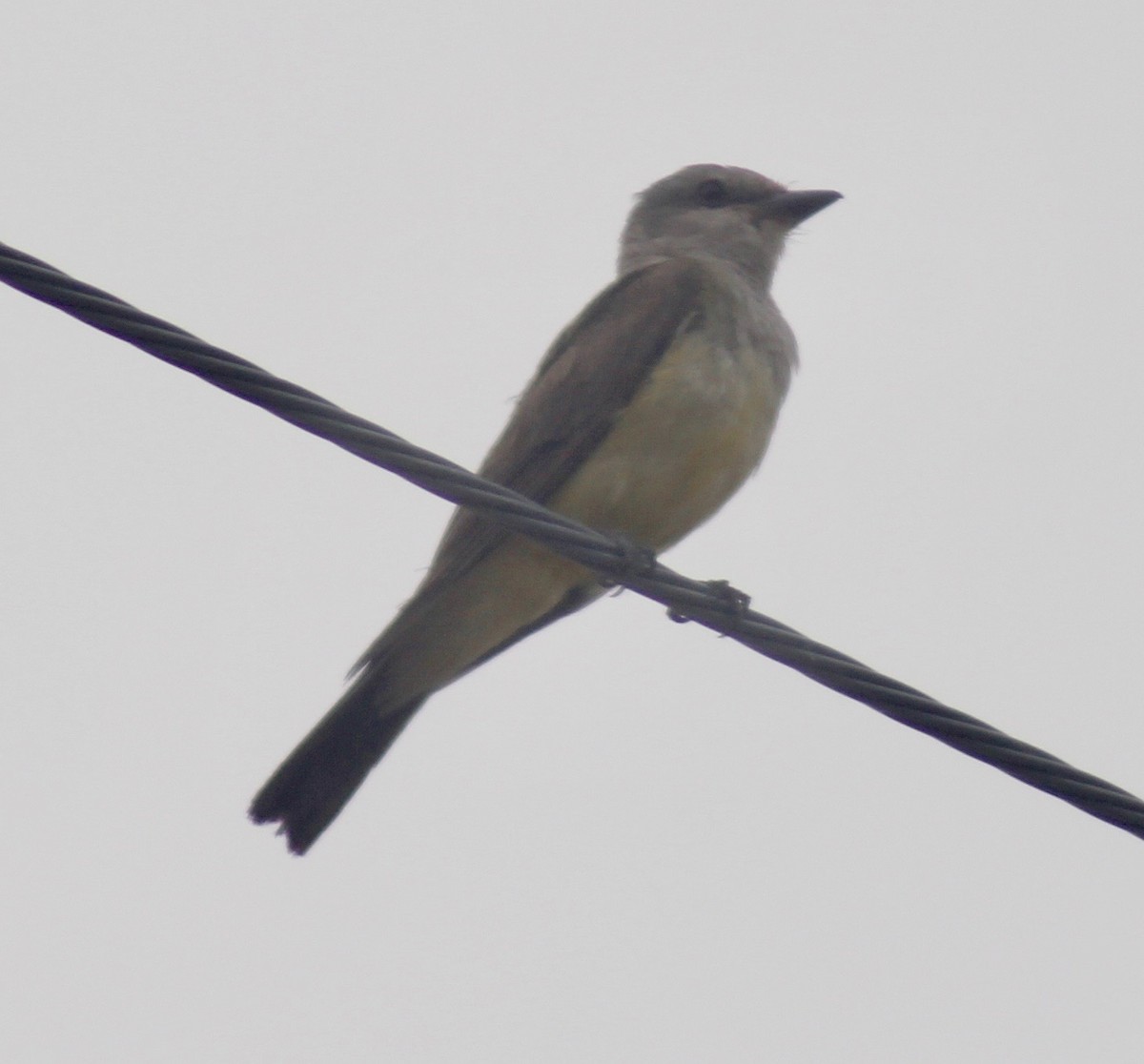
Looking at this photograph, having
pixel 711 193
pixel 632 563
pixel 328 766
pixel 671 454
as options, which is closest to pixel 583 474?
pixel 671 454

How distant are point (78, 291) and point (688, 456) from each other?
283cm

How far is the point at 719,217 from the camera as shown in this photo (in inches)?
300

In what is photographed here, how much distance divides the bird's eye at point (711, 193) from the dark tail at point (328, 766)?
273 centimetres

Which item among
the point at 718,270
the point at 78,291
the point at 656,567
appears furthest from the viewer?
the point at 718,270

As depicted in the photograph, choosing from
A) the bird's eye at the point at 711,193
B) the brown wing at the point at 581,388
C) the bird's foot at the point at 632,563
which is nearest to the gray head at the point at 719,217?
the bird's eye at the point at 711,193

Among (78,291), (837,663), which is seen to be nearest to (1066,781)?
(837,663)

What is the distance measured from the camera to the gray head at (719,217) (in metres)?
7.37

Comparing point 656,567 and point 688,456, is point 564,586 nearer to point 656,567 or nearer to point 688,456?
point 688,456

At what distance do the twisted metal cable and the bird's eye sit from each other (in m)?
3.87

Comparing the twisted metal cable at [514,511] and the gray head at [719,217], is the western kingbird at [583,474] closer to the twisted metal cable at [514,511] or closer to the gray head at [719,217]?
the gray head at [719,217]

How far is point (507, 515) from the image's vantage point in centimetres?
381

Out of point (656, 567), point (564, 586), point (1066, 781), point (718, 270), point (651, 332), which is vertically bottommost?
point (1066, 781)

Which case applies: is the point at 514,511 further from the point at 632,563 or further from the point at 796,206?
the point at 796,206

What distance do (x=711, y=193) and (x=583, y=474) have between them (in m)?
2.42
